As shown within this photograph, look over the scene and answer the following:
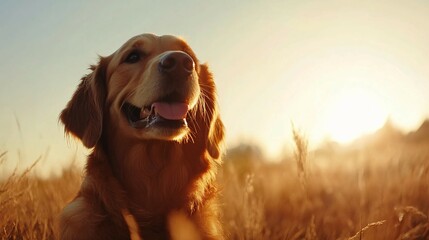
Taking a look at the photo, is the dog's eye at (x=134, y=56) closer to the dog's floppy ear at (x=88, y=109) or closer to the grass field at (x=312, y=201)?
the dog's floppy ear at (x=88, y=109)

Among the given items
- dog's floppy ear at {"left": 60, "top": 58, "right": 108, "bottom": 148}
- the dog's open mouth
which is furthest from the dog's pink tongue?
dog's floppy ear at {"left": 60, "top": 58, "right": 108, "bottom": 148}

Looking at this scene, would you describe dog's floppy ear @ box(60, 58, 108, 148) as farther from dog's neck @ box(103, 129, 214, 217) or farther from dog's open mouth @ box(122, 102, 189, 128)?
dog's open mouth @ box(122, 102, 189, 128)

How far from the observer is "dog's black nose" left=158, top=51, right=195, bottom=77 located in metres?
3.77

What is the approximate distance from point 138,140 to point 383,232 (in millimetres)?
1674

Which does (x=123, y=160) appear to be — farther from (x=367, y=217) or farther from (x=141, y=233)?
(x=367, y=217)

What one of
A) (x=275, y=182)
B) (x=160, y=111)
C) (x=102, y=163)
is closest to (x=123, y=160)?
(x=102, y=163)

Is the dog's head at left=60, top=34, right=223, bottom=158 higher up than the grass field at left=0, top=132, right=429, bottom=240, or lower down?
higher up

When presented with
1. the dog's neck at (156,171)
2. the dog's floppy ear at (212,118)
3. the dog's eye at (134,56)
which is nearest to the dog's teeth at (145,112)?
the dog's neck at (156,171)

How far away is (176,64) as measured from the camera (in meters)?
3.84

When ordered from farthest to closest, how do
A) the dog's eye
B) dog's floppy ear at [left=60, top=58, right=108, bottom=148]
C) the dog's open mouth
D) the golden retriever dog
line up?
the dog's eye < dog's floppy ear at [left=60, top=58, right=108, bottom=148] < the dog's open mouth < the golden retriever dog

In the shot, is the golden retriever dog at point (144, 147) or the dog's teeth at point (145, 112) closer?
the golden retriever dog at point (144, 147)

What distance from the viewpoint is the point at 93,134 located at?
161 inches

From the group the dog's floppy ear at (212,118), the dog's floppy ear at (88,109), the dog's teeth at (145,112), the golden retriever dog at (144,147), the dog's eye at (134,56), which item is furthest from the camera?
the dog's floppy ear at (212,118)

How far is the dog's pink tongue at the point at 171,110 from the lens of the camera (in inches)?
154
